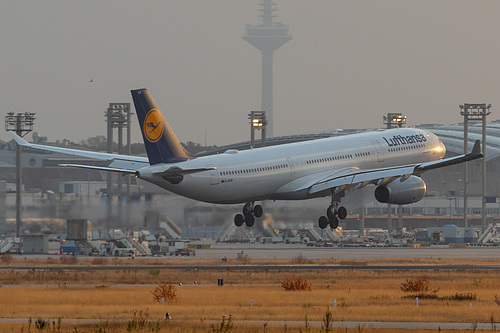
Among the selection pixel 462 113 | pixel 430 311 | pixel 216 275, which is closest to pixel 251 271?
pixel 216 275

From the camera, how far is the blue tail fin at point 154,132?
71.2 metres

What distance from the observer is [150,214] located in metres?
99.5

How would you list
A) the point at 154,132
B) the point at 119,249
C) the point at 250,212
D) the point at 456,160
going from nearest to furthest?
the point at 154,132 → the point at 456,160 → the point at 250,212 → the point at 119,249

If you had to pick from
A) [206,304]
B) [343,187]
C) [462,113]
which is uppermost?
[462,113]

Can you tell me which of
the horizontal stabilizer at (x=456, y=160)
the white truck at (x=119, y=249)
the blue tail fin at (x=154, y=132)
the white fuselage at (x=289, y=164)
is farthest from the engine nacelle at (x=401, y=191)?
the white truck at (x=119, y=249)

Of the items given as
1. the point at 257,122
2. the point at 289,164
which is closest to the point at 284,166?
the point at 289,164

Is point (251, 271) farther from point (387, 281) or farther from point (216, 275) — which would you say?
point (387, 281)

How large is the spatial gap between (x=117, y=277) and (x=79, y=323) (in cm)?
3410

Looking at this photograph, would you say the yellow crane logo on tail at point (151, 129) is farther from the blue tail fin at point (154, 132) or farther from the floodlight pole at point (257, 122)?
the floodlight pole at point (257, 122)

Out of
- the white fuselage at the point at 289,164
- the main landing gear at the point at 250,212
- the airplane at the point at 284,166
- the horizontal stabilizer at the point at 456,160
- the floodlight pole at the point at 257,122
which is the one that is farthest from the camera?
the floodlight pole at the point at 257,122

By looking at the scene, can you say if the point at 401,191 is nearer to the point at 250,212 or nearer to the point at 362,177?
the point at 362,177

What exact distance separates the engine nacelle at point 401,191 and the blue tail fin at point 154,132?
1842 cm

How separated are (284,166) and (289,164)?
1.98ft

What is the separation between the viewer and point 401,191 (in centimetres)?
8194
